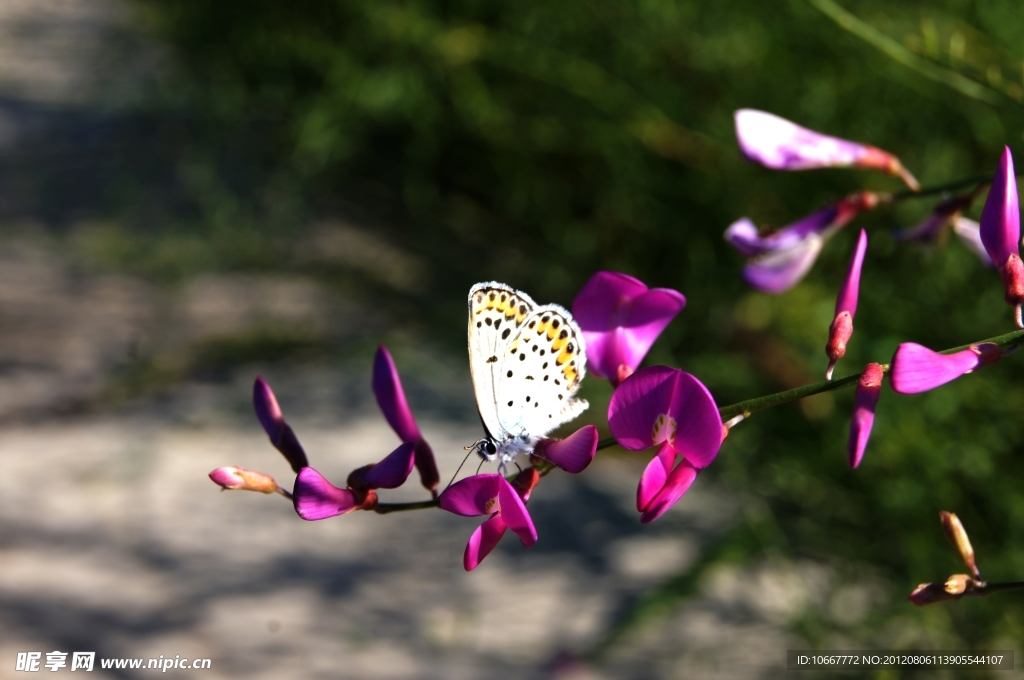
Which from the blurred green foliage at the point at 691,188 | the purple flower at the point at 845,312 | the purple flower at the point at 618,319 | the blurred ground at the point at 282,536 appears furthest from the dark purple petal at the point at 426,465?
the blurred ground at the point at 282,536

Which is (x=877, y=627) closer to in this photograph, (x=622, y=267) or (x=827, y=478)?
(x=827, y=478)

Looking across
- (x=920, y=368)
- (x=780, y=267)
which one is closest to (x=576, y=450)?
(x=920, y=368)

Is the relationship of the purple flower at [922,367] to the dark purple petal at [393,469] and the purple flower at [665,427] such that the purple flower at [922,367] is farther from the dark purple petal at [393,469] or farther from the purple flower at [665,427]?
the dark purple petal at [393,469]

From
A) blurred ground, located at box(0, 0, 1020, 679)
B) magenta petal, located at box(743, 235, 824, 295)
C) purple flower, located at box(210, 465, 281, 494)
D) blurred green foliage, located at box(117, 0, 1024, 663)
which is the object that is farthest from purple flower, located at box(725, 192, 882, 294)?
blurred ground, located at box(0, 0, 1020, 679)

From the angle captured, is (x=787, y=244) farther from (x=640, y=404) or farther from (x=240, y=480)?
(x=240, y=480)

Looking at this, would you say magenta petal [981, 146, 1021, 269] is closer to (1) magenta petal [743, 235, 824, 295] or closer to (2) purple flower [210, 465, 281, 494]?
(1) magenta petal [743, 235, 824, 295]

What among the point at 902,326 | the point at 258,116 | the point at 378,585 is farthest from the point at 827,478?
the point at 258,116
